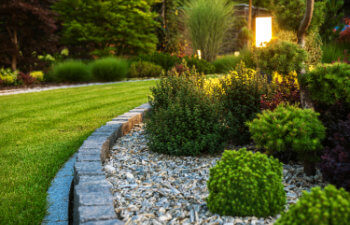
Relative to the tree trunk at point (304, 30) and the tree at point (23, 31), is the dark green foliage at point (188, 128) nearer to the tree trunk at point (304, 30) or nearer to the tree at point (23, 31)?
the tree trunk at point (304, 30)

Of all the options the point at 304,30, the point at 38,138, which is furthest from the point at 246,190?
the point at 38,138

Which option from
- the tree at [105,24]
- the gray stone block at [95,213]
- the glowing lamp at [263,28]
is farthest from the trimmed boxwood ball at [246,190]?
the tree at [105,24]

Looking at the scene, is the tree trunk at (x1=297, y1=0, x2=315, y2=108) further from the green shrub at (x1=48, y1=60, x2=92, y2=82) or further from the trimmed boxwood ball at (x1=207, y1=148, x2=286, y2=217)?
the green shrub at (x1=48, y1=60, x2=92, y2=82)

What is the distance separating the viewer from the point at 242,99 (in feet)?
11.1

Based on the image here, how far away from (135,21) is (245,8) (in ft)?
24.3

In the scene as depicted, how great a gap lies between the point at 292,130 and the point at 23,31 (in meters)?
12.1

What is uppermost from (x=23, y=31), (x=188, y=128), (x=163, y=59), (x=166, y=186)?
(x=23, y=31)

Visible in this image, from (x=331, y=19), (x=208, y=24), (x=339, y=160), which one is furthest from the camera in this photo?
(x=208, y=24)

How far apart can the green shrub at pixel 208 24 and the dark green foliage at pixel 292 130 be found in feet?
37.8

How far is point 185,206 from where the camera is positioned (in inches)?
81.3

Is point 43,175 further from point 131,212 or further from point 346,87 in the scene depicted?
point 346,87

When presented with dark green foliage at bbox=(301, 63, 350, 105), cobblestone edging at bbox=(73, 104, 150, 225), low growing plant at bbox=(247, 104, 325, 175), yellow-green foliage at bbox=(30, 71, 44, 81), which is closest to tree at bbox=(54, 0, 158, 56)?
yellow-green foliage at bbox=(30, 71, 44, 81)

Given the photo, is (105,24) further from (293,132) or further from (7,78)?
(293,132)

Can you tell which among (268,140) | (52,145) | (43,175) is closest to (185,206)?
(268,140)
